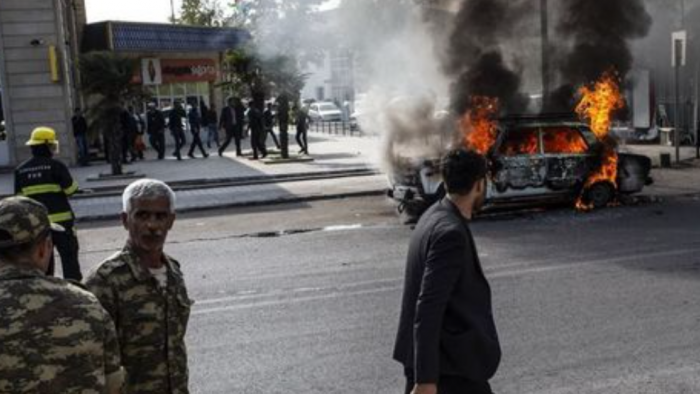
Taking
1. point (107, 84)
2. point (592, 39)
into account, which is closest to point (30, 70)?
point (107, 84)

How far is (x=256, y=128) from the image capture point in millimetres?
23703

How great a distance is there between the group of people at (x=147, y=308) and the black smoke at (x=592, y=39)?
13.5m

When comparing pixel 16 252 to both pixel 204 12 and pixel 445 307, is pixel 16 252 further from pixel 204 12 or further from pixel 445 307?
pixel 204 12

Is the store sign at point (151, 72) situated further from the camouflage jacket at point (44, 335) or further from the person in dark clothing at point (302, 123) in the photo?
the camouflage jacket at point (44, 335)

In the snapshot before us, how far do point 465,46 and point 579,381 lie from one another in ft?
41.6

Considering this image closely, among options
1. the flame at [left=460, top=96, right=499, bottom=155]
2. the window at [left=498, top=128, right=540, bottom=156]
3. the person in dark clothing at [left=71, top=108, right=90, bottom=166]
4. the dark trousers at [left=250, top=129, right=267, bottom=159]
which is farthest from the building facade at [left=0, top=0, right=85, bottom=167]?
the window at [left=498, top=128, right=540, bottom=156]

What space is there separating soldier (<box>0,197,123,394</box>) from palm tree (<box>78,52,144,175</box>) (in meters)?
17.3

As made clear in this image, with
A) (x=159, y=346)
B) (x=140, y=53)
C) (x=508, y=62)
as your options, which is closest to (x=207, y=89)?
(x=140, y=53)

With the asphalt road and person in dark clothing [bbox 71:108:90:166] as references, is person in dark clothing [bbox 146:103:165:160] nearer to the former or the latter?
person in dark clothing [bbox 71:108:90:166]

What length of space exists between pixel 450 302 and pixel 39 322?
169 centimetres

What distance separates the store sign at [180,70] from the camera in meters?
30.9

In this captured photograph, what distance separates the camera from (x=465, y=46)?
17234 millimetres

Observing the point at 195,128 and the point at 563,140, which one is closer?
the point at 563,140

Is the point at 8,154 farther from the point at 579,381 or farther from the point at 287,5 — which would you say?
the point at 579,381
